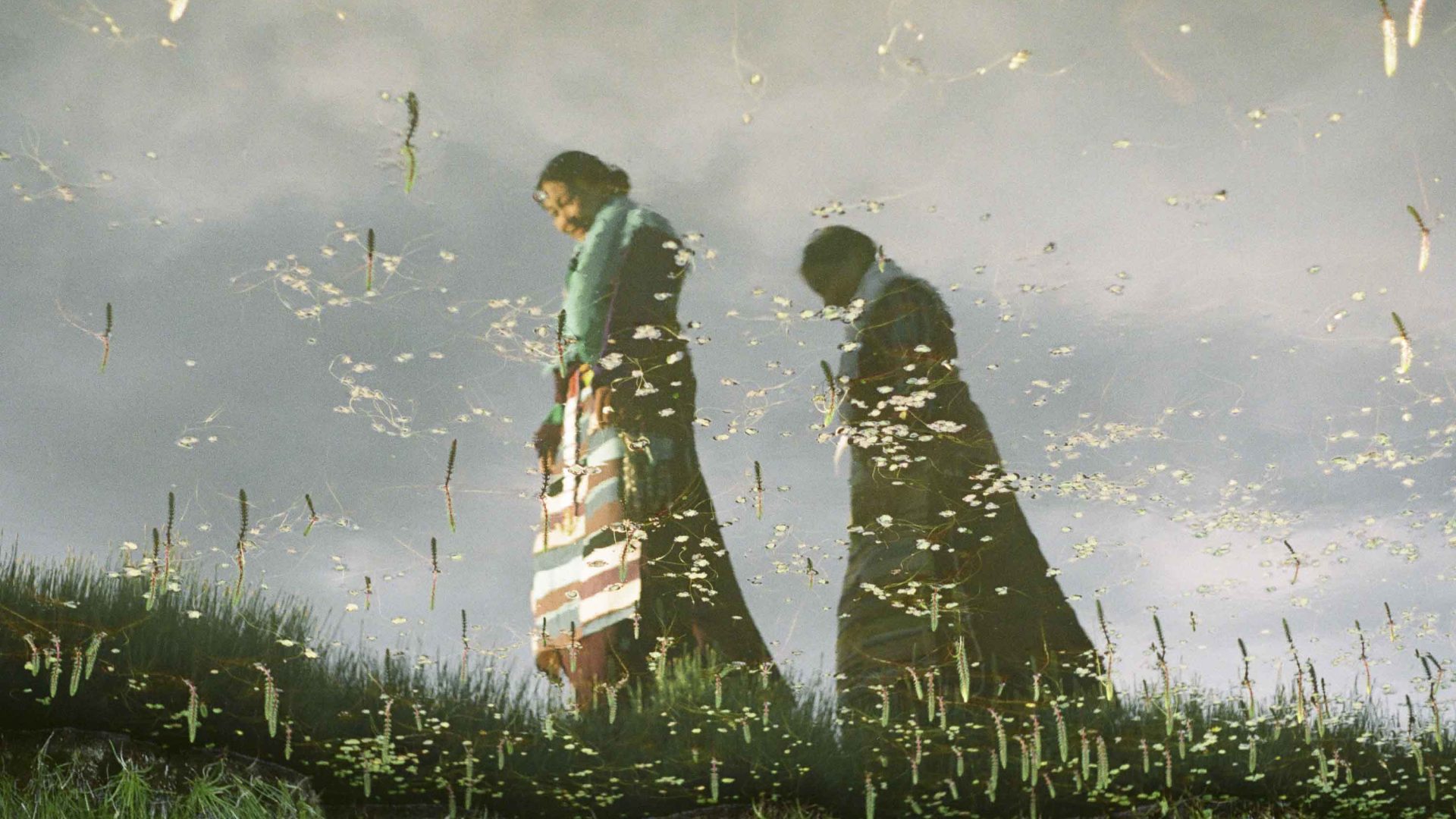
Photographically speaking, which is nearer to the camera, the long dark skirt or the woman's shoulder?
the woman's shoulder

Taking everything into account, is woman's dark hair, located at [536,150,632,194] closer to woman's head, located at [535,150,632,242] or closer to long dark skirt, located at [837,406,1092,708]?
woman's head, located at [535,150,632,242]

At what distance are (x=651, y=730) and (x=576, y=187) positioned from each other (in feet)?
23.3

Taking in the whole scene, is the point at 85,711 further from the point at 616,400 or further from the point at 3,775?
the point at 616,400

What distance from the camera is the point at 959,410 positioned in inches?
463

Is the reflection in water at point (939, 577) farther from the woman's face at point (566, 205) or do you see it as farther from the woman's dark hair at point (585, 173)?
the woman's dark hair at point (585, 173)

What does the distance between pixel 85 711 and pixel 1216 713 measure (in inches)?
551

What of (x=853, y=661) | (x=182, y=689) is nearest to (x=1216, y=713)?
(x=853, y=661)

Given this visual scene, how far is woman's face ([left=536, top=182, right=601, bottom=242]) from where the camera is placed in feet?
29.2

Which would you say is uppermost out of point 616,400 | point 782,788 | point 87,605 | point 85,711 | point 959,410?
point 616,400

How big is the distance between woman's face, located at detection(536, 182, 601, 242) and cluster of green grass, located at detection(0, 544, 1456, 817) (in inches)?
224

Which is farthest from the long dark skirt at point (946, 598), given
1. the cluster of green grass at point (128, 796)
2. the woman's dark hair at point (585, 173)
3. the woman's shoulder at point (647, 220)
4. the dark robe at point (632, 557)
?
the cluster of green grass at point (128, 796)

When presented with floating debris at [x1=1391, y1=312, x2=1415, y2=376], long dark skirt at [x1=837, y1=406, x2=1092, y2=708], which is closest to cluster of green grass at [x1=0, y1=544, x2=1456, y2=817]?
long dark skirt at [x1=837, y1=406, x2=1092, y2=708]

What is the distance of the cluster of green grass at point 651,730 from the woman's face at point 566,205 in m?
5.70

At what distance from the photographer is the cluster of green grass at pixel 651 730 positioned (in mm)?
11602
